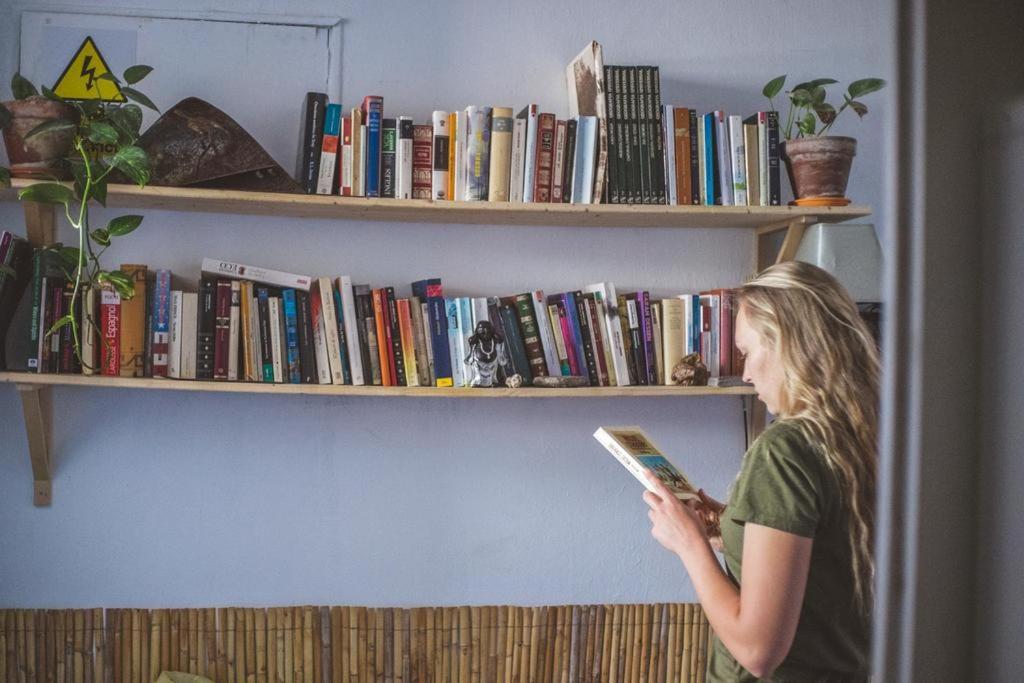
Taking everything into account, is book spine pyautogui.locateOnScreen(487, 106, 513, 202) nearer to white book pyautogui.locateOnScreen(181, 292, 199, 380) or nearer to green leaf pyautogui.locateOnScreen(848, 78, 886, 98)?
white book pyautogui.locateOnScreen(181, 292, 199, 380)

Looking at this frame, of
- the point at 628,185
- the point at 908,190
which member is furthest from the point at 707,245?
the point at 908,190

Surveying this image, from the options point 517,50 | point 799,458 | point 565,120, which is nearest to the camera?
point 799,458

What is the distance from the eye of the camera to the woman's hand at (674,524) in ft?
4.82

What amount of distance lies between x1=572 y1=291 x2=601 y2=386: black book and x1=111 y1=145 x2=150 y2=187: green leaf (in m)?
1.09

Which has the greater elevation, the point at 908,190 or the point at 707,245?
the point at 707,245

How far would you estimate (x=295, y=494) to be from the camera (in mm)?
2486

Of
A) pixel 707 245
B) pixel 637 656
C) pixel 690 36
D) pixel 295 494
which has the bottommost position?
pixel 637 656

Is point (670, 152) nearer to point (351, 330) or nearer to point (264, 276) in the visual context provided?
point (351, 330)

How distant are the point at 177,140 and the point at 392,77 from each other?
24.2 inches

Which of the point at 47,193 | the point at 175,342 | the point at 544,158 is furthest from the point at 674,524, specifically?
the point at 47,193

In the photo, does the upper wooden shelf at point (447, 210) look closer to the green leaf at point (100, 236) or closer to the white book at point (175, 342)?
the green leaf at point (100, 236)

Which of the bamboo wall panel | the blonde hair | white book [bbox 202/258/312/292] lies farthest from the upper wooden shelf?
the bamboo wall panel

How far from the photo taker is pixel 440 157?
229 cm

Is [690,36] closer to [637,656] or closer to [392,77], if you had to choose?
[392,77]
